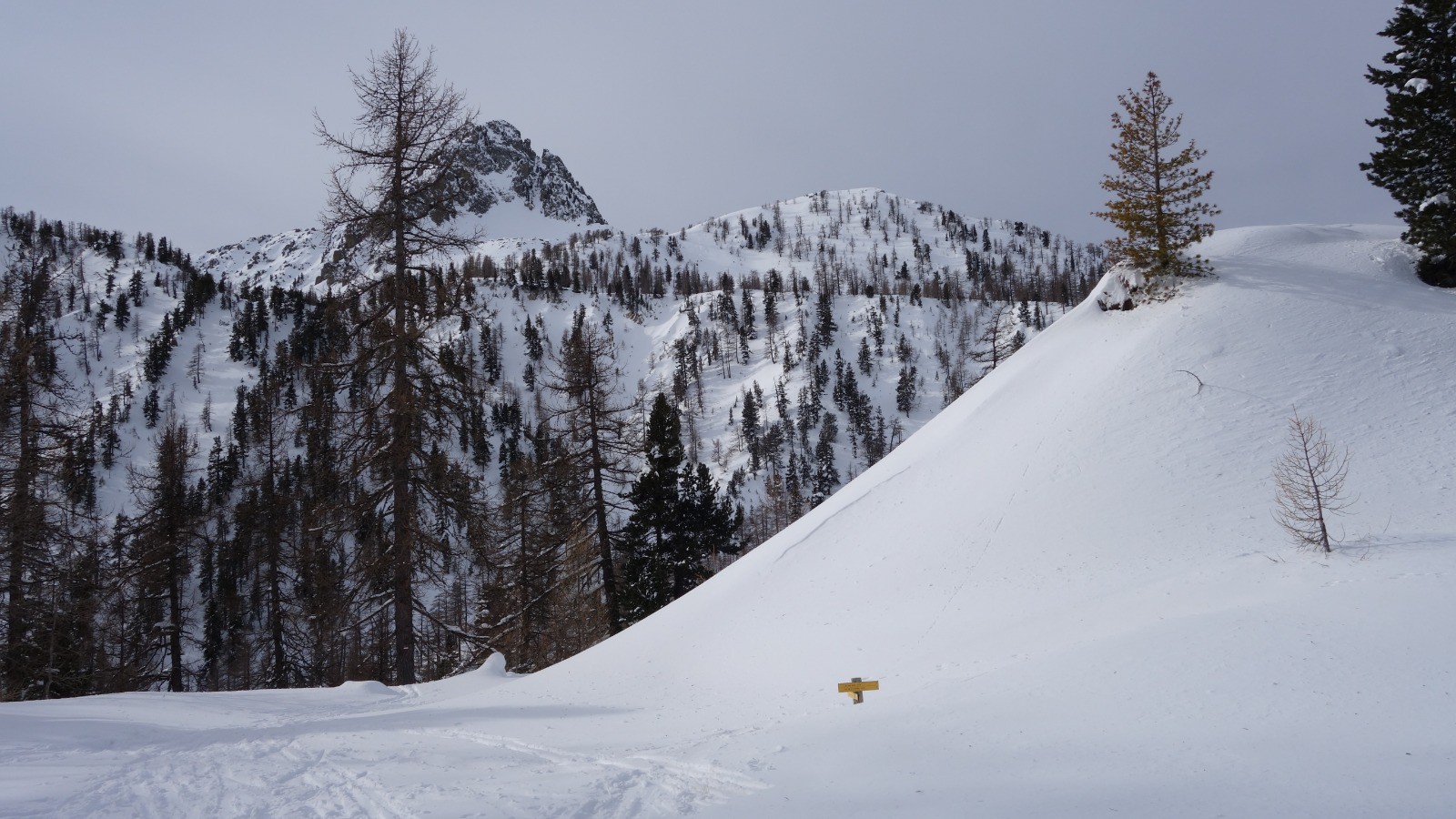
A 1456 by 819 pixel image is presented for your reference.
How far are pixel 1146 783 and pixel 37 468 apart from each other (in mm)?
18447

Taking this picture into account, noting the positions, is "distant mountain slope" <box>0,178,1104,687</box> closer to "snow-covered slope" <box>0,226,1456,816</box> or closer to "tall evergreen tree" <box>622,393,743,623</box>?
"tall evergreen tree" <box>622,393,743,623</box>

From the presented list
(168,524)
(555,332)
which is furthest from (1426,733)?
(555,332)

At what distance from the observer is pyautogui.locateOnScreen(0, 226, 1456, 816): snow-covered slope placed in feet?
15.7

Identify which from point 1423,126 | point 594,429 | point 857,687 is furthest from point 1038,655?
point 1423,126

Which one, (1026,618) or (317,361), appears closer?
(1026,618)

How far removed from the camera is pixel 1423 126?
16.7m

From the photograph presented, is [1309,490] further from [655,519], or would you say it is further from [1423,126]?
[655,519]

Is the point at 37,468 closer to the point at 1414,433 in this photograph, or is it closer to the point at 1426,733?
the point at 1426,733

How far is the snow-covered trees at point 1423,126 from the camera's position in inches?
632

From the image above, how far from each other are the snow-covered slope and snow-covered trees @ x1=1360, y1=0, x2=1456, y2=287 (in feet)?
3.36

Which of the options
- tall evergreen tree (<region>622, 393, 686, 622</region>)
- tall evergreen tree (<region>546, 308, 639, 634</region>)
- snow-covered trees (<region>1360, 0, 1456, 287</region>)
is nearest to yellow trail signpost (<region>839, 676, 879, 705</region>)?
tall evergreen tree (<region>546, 308, 639, 634</region>)

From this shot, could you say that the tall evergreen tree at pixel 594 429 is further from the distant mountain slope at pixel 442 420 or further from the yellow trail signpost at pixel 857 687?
the yellow trail signpost at pixel 857 687

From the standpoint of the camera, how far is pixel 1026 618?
29.4 feet

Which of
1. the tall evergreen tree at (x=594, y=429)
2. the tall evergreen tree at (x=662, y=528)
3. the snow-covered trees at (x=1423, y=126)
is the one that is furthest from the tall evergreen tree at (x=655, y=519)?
the snow-covered trees at (x=1423, y=126)
